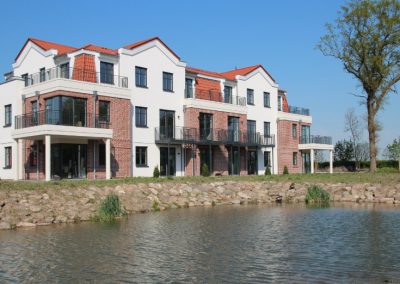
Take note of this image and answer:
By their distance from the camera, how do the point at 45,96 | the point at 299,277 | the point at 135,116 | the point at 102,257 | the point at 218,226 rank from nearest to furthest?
1. the point at 299,277
2. the point at 102,257
3. the point at 218,226
4. the point at 45,96
5. the point at 135,116

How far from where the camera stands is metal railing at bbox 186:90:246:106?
35.8 meters

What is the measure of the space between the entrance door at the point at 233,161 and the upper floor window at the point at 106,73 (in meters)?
11.8

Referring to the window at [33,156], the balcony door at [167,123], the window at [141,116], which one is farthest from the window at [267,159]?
the window at [33,156]

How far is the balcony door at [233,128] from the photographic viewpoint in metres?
36.1

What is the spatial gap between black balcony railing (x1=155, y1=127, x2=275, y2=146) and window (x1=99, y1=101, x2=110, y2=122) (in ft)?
13.9

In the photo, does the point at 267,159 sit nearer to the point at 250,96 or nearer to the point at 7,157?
the point at 250,96

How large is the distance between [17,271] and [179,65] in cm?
2531

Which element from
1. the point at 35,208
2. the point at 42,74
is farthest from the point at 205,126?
the point at 35,208

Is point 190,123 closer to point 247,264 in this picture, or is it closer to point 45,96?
point 45,96

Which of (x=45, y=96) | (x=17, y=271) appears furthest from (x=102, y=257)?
(x=45, y=96)

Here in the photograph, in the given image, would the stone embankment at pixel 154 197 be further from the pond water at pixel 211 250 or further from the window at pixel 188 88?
the window at pixel 188 88

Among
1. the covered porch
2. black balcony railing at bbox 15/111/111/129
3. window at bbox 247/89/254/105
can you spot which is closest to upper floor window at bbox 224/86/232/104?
window at bbox 247/89/254/105

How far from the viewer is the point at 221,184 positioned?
90.2 ft


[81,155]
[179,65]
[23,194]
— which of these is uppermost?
[179,65]
